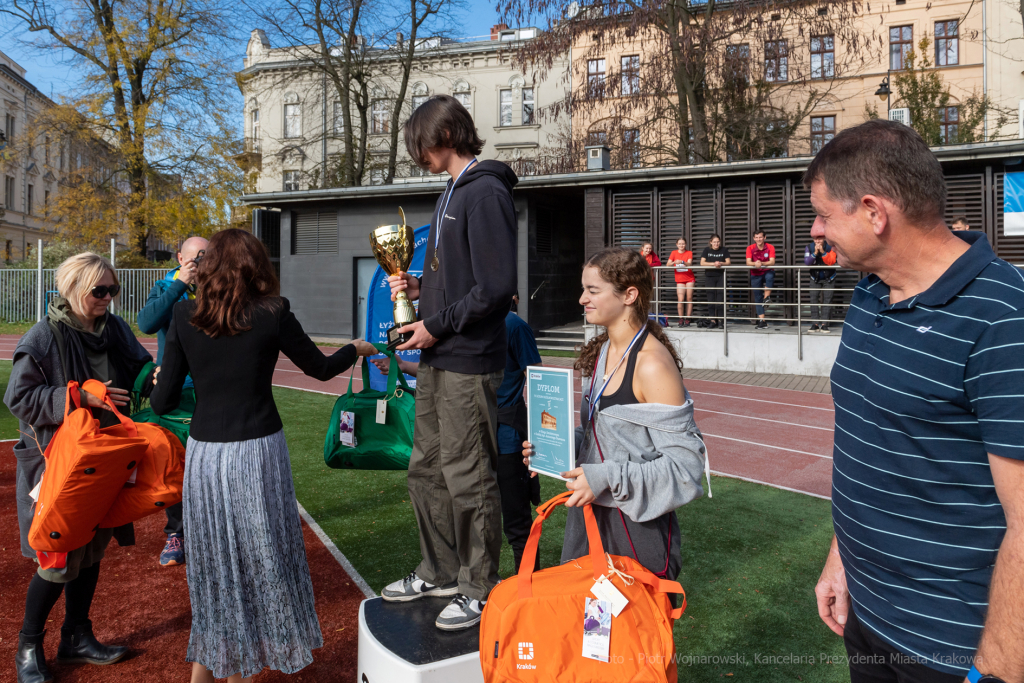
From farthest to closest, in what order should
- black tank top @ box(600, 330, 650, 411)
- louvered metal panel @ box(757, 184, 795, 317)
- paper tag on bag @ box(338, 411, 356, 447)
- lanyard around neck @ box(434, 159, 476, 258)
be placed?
1. louvered metal panel @ box(757, 184, 795, 317)
2. paper tag on bag @ box(338, 411, 356, 447)
3. lanyard around neck @ box(434, 159, 476, 258)
4. black tank top @ box(600, 330, 650, 411)

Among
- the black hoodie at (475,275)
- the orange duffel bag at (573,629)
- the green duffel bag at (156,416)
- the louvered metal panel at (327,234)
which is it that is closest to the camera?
the orange duffel bag at (573,629)

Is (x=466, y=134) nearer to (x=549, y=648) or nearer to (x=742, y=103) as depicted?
(x=549, y=648)

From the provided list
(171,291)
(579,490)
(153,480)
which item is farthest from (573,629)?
(171,291)

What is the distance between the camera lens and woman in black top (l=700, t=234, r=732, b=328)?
606 inches

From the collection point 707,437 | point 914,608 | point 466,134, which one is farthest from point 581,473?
point 707,437

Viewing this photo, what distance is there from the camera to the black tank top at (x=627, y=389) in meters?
2.34

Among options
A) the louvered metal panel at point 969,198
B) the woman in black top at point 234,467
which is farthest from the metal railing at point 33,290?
the woman in black top at point 234,467

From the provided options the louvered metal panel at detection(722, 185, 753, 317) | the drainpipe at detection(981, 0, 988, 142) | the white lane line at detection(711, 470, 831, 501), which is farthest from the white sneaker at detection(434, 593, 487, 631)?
the drainpipe at detection(981, 0, 988, 142)

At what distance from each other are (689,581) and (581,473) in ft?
8.31

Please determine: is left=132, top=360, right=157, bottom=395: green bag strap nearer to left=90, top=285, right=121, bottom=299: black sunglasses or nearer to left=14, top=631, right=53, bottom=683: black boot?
left=90, top=285, right=121, bottom=299: black sunglasses

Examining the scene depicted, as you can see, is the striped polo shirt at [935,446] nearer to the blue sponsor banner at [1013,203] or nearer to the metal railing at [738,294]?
the metal railing at [738,294]

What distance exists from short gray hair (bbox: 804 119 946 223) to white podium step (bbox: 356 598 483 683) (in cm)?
198

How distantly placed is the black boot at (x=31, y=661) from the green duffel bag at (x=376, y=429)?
1535 millimetres

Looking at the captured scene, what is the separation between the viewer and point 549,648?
6.29 ft
